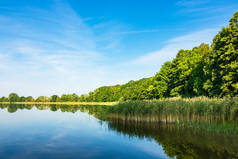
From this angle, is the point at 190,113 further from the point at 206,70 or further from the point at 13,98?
the point at 13,98

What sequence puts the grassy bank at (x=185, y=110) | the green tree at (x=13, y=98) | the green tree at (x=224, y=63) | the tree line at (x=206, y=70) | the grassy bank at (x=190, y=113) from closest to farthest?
1. the grassy bank at (x=190, y=113)
2. the grassy bank at (x=185, y=110)
3. the green tree at (x=224, y=63)
4. the tree line at (x=206, y=70)
5. the green tree at (x=13, y=98)

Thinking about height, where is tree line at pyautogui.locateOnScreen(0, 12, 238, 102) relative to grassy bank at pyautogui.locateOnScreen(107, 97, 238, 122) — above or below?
above

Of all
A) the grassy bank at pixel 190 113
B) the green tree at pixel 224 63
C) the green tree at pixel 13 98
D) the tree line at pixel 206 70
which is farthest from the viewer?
the green tree at pixel 13 98

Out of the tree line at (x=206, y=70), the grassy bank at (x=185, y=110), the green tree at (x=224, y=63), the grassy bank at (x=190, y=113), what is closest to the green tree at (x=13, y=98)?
the tree line at (x=206, y=70)

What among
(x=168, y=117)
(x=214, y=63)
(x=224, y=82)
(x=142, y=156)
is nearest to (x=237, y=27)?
(x=214, y=63)

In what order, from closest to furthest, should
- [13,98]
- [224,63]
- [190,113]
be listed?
[190,113]
[224,63]
[13,98]

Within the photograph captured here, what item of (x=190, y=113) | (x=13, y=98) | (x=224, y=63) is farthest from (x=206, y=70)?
(x=13, y=98)

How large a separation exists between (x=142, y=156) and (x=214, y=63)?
22431 millimetres

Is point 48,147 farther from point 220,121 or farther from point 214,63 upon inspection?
point 214,63

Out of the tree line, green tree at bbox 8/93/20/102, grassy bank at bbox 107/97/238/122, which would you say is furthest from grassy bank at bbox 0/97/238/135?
green tree at bbox 8/93/20/102

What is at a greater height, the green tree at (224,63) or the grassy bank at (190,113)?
the green tree at (224,63)

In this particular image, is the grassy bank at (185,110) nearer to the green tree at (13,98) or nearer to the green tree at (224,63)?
the green tree at (224,63)

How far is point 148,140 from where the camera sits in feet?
44.6

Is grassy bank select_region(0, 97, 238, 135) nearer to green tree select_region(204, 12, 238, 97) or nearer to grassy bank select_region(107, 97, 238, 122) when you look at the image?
grassy bank select_region(107, 97, 238, 122)
